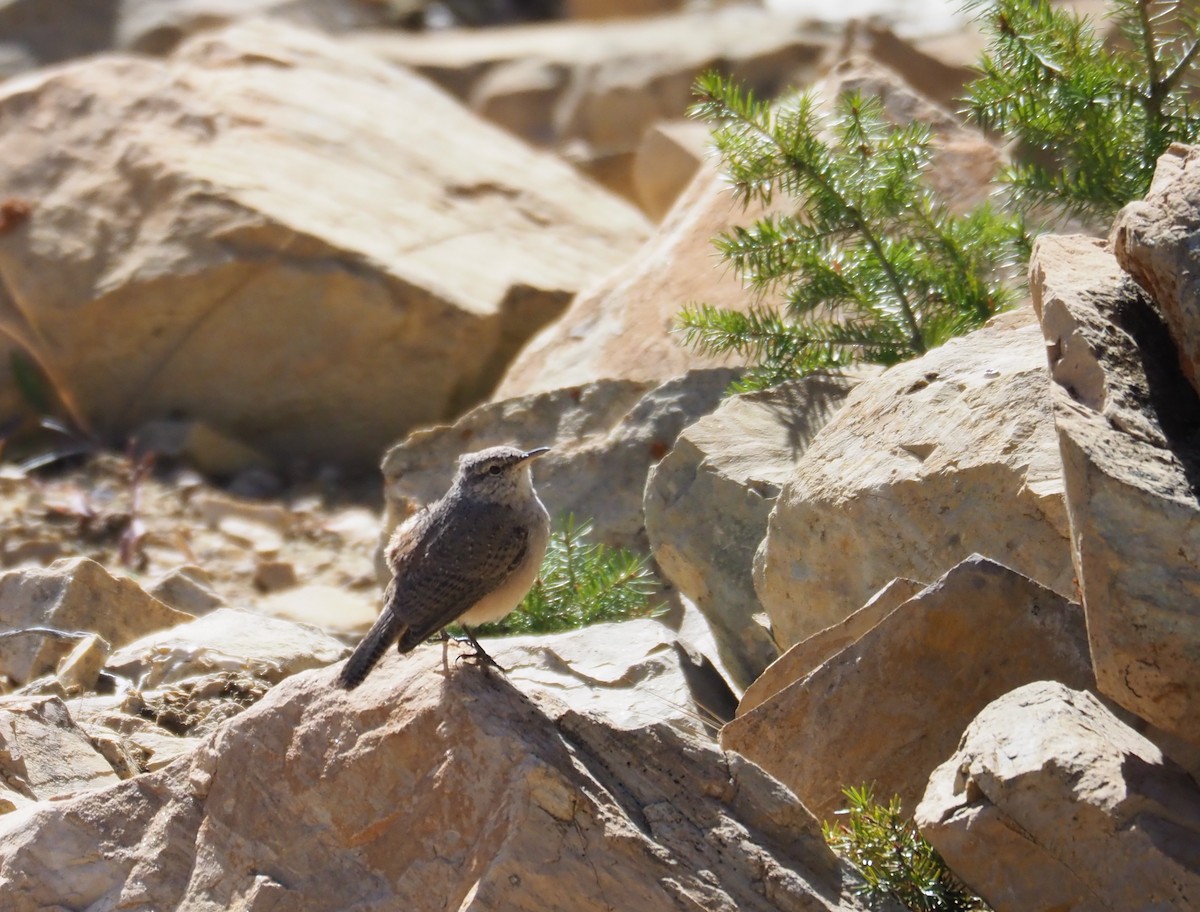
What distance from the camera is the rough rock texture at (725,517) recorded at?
5.80 m

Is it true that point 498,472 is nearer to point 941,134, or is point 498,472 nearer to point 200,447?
point 941,134

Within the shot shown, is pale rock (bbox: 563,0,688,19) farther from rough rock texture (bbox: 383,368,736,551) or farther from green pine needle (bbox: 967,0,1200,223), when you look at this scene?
green pine needle (bbox: 967,0,1200,223)

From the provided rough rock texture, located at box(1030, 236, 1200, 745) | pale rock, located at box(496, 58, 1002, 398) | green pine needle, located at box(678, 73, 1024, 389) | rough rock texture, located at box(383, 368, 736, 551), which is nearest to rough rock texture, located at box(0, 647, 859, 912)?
rough rock texture, located at box(1030, 236, 1200, 745)

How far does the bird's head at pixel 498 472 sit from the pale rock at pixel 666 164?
7212 millimetres

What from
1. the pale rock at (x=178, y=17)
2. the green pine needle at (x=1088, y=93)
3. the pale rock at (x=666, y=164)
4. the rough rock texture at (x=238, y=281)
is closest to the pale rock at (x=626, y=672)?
the green pine needle at (x=1088, y=93)

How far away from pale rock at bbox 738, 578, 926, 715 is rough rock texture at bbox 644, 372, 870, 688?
25.8 inches

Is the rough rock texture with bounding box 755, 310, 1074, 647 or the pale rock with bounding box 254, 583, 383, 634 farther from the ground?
the rough rock texture with bounding box 755, 310, 1074, 647

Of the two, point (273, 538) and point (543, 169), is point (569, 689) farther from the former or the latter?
point (543, 169)

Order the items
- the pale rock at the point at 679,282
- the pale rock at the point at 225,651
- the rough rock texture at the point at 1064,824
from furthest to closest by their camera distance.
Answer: the pale rock at the point at 679,282 < the pale rock at the point at 225,651 < the rough rock texture at the point at 1064,824

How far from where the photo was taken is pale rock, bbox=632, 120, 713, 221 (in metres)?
12.5

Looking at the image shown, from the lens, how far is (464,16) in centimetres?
2361

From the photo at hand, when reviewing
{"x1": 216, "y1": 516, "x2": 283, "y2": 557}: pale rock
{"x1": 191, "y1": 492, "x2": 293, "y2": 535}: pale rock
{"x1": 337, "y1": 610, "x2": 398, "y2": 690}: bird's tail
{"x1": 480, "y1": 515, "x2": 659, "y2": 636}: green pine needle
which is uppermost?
{"x1": 337, "y1": 610, "x2": 398, "y2": 690}: bird's tail

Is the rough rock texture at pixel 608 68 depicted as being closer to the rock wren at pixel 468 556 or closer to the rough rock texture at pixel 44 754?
the rock wren at pixel 468 556

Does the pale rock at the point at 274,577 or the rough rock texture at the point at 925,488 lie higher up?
the rough rock texture at the point at 925,488
